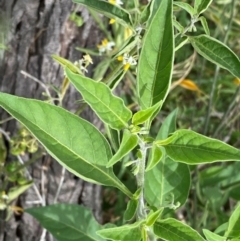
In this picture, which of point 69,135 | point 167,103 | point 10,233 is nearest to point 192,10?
point 69,135

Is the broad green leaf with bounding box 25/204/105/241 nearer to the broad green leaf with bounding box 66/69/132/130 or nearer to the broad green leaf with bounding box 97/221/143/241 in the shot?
the broad green leaf with bounding box 97/221/143/241

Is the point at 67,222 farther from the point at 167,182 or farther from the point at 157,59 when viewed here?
the point at 157,59

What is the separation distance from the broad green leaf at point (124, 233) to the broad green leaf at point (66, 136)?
8cm

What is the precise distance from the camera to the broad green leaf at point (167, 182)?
2.96 ft

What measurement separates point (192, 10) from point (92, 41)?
0.55 meters

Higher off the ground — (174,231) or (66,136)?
(66,136)

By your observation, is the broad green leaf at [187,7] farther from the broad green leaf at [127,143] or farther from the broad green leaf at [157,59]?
the broad green leaf at [127,143]

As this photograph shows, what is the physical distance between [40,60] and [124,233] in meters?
0.60

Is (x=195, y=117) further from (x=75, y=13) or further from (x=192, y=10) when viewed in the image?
(x=192, y=10)

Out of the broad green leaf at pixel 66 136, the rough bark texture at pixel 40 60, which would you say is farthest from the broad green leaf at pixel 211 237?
the rough bark texture at pixel 40 60

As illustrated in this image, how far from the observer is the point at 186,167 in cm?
91

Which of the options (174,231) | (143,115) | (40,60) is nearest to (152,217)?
(174,231)

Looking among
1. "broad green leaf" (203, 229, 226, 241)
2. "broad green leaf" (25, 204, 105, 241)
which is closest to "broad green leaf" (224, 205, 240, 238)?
"broad green leaf" (203, 229, 226, 241)

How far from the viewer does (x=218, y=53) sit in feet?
2.38
